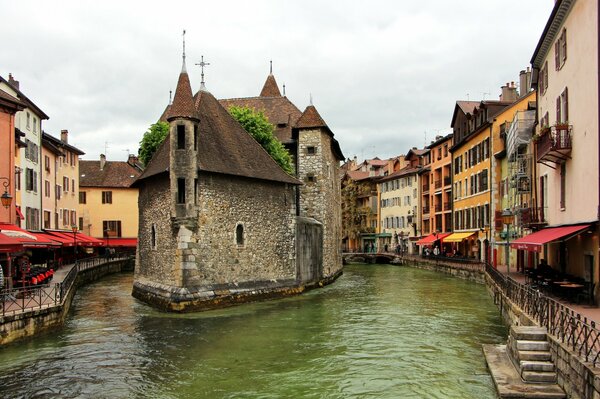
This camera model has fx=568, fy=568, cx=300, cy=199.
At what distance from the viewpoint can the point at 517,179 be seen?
2931cm

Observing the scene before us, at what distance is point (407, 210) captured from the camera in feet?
218

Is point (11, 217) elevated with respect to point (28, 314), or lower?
elevated

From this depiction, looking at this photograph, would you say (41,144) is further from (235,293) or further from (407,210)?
(407,210)

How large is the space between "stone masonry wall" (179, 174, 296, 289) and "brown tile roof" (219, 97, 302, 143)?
35.9ft

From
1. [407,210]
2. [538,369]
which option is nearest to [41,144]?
[538,369]

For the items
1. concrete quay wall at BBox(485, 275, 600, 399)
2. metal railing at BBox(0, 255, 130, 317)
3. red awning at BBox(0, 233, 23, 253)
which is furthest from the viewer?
red awning at BBox(0, 233, 23, 253)

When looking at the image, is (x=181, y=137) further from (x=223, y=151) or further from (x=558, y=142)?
(x=558, y=142)

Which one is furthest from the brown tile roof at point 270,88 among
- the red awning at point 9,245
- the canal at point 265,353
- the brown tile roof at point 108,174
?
the red awning at point 9,245

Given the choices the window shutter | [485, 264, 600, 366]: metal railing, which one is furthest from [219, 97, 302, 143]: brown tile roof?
[485, 264, 600, 366]: metal railing

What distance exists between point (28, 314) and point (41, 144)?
83.0 feet

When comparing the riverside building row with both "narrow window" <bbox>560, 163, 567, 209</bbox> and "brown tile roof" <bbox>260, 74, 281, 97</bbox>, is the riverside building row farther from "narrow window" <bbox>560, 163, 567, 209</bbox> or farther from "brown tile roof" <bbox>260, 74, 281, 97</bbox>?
"brown tile roof" <bbox>260, 74, 281, 97</bbox>

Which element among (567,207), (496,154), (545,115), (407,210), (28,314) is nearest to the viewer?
(28,314)

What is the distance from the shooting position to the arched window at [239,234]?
25203 millimetres

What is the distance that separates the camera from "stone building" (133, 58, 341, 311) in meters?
23.1
